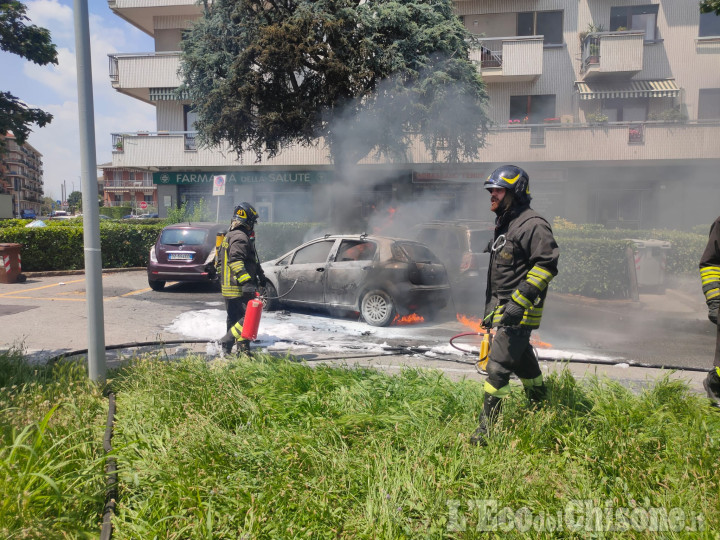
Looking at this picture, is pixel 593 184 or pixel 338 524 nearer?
pixel 338 524

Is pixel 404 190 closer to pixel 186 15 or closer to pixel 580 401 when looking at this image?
pixel 186 15

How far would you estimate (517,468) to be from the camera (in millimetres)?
3023

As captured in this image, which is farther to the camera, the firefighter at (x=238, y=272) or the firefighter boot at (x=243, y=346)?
the firefighter at (x=238, y=272)

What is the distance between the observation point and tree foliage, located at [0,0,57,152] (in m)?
5.64

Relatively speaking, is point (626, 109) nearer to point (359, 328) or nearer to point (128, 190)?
point (359, 328)

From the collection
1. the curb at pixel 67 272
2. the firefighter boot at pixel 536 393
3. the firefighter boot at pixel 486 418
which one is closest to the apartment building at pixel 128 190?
the curb at pixel 67 272

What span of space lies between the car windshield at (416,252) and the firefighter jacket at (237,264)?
2.95m

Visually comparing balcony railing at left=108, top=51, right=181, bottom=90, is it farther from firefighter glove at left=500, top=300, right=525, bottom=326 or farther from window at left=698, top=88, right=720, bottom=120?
firefighter glove at left=500, top=300, right=525, bottom=326

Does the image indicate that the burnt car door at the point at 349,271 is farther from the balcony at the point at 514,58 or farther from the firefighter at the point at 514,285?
the balcony at the point at 514,58

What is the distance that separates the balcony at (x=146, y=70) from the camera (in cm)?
2125

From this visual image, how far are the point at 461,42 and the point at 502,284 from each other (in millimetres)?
9993

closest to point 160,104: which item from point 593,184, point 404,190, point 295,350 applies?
point 404,190

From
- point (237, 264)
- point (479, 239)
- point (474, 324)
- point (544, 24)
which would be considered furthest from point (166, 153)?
point (237, 264)

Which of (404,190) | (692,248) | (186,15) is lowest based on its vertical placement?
(692,248)
